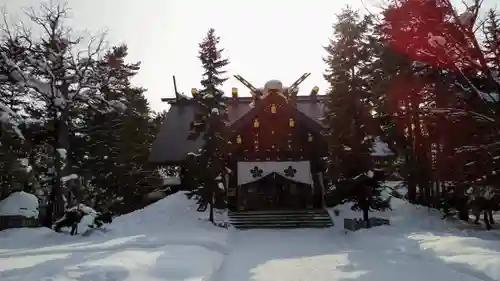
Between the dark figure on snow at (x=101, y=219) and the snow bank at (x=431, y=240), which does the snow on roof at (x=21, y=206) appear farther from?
the snow bank at (x=431, y=240)

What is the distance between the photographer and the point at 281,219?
2038 cm

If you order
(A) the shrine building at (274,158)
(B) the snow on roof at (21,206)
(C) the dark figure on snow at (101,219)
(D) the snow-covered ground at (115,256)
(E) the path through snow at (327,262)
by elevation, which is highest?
(A) the shrine building at (274,158)

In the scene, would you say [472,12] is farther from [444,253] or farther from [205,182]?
[205,182]

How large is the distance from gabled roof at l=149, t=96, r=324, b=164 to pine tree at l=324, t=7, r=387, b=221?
393cm

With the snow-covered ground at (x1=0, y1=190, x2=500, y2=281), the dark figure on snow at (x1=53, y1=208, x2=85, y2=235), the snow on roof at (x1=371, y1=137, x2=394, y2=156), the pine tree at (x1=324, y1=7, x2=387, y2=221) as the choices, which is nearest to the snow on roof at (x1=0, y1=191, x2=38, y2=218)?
the snow-covered ground at (x1=0, y1=190, x2=500, y2=281)

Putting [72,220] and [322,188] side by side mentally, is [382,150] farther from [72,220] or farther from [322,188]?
[72,220]

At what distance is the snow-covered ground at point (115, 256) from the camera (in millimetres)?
7617

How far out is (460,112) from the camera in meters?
8.82

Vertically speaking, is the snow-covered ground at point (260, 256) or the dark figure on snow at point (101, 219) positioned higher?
the dark figure on snow at point (101, 219)

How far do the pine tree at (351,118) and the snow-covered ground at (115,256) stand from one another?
600 cm

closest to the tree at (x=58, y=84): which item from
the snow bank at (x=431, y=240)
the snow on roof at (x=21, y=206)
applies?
the snow on roof at (x=21, y=206)

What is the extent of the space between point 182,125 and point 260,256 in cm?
1850

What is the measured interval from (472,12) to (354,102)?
36.6 ft

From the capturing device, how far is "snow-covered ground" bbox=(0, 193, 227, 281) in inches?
300
